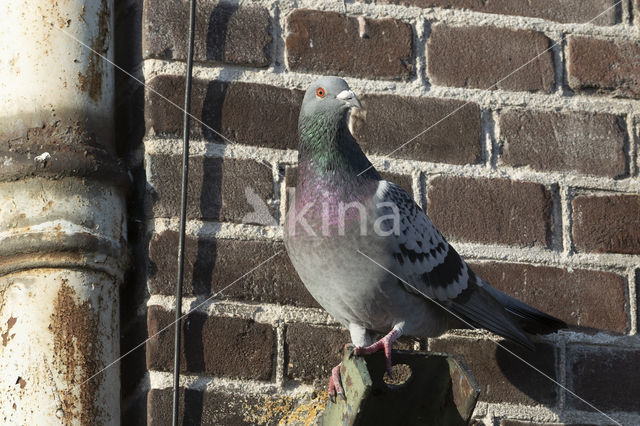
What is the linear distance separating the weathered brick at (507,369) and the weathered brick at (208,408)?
41 cm

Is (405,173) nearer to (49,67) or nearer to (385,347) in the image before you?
(385,347)

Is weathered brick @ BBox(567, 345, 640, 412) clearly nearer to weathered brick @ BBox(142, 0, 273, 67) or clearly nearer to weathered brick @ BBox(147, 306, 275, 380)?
weathered brick @ BBox(147, 306, 275, 380)

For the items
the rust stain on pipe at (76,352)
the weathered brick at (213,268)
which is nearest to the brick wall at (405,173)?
the weathered brick at (213,268)

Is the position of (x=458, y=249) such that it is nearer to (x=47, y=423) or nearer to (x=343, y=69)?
(x=343, y=69)

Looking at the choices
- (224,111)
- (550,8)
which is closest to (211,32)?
(224,111)

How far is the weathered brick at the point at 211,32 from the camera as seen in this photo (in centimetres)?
172

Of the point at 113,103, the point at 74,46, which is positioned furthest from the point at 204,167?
the point at 74,46

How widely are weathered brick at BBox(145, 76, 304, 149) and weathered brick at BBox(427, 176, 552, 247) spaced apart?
1.11 feet

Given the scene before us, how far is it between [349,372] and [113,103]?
74 centimetres

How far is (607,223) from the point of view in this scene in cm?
175

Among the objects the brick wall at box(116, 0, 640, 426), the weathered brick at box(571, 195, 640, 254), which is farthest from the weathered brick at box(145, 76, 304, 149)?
the weathered brick at box(571, 195, 640, 254)

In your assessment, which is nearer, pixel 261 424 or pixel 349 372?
pixel 349 372

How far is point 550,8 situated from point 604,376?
79 cm

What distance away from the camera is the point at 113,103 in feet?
5.53
